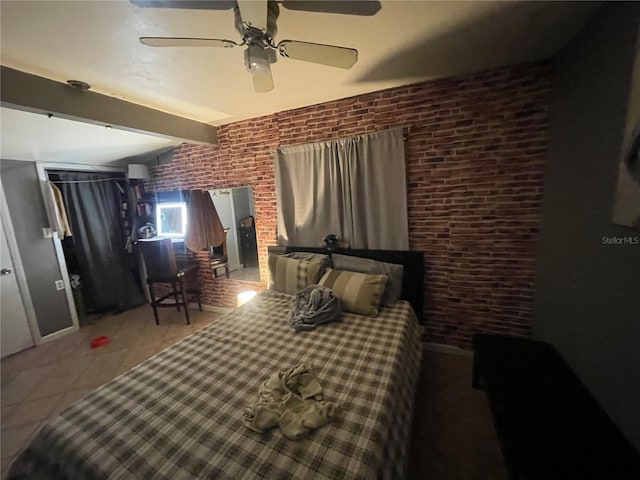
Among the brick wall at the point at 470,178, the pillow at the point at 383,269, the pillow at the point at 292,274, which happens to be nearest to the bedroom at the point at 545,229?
the brick wall at the point at 470,178

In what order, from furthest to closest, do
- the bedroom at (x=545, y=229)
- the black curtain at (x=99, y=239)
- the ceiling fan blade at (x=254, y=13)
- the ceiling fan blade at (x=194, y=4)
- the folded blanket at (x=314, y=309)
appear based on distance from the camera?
the black curtain at (x=99, y=239) < the folded blanket at (x=314, y=309) < the bedroom at (x=545, y=229) < the ceiling fan blade at (x=194, y=4) < the ceiling fan blade at (x=254, y=13)

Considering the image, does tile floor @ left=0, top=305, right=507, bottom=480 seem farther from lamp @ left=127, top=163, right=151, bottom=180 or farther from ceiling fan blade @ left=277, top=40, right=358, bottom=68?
ceiling fan blade @ left=277, top=40, right=358, bottom=68

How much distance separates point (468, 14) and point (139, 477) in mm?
2529

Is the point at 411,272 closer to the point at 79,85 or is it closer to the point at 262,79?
the point at 262,79

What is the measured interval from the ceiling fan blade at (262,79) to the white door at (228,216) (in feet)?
6.65

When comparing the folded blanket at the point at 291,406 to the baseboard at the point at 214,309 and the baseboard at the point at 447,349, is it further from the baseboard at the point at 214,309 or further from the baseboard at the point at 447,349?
the baseboard at the point at 214,309

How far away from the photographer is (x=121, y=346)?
2943 millimetres

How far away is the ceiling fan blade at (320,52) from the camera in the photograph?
123cm

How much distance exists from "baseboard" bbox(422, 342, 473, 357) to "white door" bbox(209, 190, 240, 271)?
2520 mm

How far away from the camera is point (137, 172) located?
3.66 metres

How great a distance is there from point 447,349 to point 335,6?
276 centimetres

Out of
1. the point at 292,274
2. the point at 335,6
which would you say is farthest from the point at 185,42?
the point at 292,274

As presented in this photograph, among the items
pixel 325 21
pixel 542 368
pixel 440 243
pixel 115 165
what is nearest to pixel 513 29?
pixel 325 21

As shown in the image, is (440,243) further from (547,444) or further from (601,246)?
(547,444)
